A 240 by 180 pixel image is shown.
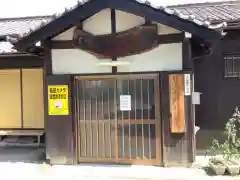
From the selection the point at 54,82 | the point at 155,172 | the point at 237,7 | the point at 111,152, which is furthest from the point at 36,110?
the point at 237,7

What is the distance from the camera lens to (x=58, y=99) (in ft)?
27.4

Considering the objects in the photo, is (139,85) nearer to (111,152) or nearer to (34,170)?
(111,152)

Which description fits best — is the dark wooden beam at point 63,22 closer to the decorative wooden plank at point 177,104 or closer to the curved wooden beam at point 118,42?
the curved wooden beam at point 118,42

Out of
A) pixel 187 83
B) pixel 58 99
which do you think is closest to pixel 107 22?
pixel 58 99

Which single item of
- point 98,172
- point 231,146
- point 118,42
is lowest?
point 98,172

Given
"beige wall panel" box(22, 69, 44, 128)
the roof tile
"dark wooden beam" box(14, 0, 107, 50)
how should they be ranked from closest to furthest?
1. "dark wooden beam" box(14, 0, 107, 50)
2. the roof tile
3. "beige wall panel" box(22, 69, 44, 128)

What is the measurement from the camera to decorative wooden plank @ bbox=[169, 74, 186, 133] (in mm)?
7742

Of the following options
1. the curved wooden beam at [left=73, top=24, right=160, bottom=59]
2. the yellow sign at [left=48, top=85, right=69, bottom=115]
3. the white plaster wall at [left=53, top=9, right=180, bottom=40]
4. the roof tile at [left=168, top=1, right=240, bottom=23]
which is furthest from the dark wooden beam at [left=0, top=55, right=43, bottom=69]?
the roof tile at [left=168, top=1, right=240, bottom=23]

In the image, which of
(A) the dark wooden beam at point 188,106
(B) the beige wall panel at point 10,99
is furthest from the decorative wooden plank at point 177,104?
(B) the beige wall panel at point 10,99

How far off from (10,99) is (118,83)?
5.02 m

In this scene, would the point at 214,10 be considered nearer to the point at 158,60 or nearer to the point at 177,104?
the point at 158,60

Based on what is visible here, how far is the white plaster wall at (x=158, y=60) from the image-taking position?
787cm

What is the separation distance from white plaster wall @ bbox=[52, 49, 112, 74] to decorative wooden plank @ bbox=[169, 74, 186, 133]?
5.28 feet

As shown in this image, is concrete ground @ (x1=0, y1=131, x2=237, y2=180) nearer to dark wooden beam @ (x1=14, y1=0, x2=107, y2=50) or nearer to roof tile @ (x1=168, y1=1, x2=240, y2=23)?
dark wooden beam @ (x1=14, y1=0, x2=107, y2=50)
